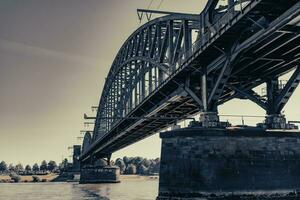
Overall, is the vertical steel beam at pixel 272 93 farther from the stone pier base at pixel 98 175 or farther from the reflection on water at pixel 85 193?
the stone pier base at pixel 98 175

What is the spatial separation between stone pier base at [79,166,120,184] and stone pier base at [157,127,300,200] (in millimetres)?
87341

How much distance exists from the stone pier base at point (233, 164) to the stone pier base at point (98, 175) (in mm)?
87341

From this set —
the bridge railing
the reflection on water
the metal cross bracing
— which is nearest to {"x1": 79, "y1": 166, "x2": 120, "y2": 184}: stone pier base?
the reflection on water

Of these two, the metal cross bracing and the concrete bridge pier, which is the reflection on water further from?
the concrete bridge pier

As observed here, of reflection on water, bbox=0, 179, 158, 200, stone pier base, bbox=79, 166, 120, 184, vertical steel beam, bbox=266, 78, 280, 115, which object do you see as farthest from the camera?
stone pier base, bbox=79, 166, 120, 184

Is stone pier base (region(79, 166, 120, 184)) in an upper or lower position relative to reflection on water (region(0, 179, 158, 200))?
upper

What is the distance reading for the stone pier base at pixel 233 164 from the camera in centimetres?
2478

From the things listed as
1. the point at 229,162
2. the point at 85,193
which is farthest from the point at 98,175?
the point at 229,162

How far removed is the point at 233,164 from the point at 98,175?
298 ft

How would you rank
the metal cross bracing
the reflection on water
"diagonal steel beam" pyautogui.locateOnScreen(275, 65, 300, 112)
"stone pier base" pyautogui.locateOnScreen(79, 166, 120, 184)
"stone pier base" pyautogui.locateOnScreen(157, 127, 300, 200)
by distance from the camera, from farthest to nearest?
"stone pier base" pyautogui.locateOnScreen(79, 166, 120, 184)
the reflection on water
"diagonal steel beam" pyautogui.locateOnScreen(275, 65, 300, 112)
"stone pier base" pyautogui.locateOnScreen(157, 127, 300, 200)
the metal cross bracing

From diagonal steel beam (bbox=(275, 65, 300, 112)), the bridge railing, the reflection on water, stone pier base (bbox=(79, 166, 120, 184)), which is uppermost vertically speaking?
the bridge railing

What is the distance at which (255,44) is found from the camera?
22969 millimetres

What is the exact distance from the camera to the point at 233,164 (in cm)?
2508

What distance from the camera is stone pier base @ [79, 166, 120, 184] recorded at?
11150cm
